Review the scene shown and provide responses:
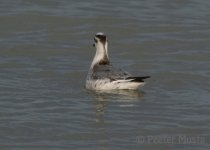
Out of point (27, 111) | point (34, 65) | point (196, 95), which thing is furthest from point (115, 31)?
point (27, 111)

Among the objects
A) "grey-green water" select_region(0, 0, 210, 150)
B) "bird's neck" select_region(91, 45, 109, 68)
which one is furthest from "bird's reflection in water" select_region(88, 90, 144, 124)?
"bird's neck" select_region(91, 45, 109, 68)

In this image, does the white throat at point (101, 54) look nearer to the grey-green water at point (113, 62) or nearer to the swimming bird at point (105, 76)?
the swimming bird at point (105, 76)

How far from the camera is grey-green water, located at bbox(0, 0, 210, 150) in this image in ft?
44.9

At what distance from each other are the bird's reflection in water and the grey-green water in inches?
0.7

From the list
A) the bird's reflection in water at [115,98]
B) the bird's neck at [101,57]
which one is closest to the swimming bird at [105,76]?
the bird's neck at [101,57]

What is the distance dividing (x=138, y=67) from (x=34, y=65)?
6.72 feet

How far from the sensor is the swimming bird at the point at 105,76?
54.5ft

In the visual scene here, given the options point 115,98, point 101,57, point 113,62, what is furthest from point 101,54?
point 115,98

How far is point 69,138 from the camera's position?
44.1 ft

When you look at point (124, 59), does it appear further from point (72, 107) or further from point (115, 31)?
point (72, 107)

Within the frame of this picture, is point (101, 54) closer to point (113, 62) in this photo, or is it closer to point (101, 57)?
point (101, 57)

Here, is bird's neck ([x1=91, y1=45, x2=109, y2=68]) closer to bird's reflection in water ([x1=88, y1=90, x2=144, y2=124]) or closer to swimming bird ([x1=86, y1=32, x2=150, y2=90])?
swimming bird ([x1=86, y1=32, x2=150, y2=90])

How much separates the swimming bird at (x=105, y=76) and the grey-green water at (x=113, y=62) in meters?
0.20

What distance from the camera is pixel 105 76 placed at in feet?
55.9
